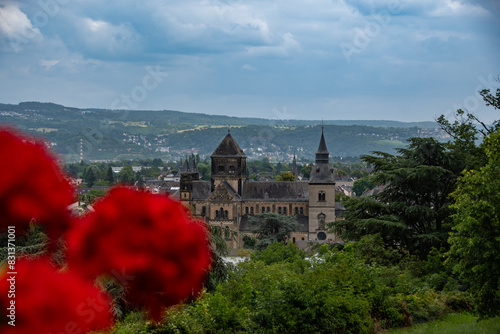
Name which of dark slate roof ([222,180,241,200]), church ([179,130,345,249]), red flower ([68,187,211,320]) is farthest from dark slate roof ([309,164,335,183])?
red flower ([68,187,211,320])

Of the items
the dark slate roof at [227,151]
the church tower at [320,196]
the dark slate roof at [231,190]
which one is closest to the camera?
the church tower at [320,196]

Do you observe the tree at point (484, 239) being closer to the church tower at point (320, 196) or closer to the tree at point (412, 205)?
the tree at point (412, 205)

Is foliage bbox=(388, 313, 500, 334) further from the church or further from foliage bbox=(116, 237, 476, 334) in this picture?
the church

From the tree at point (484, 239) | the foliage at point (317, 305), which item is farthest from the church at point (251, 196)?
the tree at point (484, 239)

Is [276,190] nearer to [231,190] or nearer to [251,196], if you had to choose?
[251,196]

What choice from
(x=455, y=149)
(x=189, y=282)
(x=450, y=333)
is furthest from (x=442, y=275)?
(x=189, y=282)

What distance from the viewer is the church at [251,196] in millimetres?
68250

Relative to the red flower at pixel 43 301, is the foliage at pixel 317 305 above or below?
below

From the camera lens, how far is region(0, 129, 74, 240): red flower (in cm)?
269

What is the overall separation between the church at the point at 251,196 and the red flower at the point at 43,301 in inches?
2480

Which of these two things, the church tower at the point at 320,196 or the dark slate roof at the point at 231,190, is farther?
the dark slate roof at the point at 231,190

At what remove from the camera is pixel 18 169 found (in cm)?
270

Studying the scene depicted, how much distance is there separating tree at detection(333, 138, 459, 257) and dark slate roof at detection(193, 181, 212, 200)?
150ft

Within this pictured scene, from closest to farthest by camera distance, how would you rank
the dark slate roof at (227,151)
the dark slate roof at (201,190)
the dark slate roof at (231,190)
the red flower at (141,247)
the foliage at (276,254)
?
1. the red flower at (141,247)
2. the foliage at (276,254)
3. the dark slate roof at (231,190)
4. the dark slate roof at (227,151)
5. the dark slate roof at (201,190)
